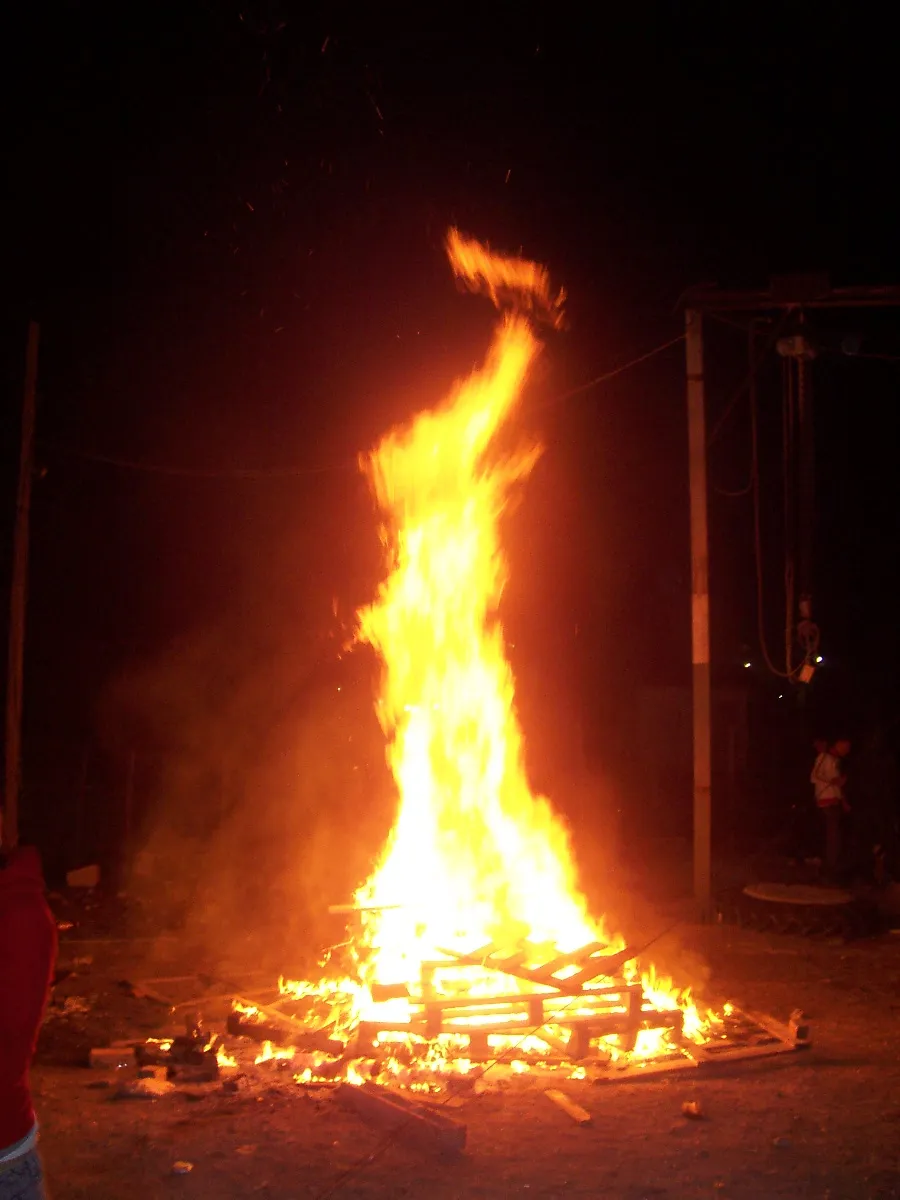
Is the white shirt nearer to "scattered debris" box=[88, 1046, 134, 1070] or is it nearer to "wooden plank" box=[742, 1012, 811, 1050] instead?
"wooden plank" box=[742, 1012, 811, 1050]

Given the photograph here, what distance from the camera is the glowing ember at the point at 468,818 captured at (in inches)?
281

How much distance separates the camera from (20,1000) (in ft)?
10.0

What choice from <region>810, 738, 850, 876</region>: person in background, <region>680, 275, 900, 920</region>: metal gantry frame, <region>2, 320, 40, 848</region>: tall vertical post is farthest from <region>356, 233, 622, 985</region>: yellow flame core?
<region>810, 738, 850, 876</region>: person in background

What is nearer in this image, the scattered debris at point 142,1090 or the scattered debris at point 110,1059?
the scattered debris at point 142,1090

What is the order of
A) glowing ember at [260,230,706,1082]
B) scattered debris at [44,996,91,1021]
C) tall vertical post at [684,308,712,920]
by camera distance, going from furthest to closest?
tall vertical post at [684,308,712,920] → scattered debris at [44,996,91,1021] → glowing ember at [260,230,706,1082]

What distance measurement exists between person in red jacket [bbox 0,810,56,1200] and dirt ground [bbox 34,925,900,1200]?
2.26 m

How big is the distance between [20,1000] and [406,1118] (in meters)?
3.08

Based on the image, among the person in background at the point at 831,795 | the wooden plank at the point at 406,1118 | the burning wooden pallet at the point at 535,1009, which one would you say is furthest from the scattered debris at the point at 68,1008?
the person in background at the point at 831,795

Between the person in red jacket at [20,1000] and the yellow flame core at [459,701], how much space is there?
17.2ft

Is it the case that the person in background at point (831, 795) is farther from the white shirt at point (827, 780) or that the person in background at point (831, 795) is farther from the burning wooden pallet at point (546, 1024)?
the burning wooden pallet at point (546, 1024)

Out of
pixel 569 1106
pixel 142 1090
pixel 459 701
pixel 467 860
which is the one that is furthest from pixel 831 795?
pixel 142 1090

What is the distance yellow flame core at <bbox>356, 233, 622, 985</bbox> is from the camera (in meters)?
8.92

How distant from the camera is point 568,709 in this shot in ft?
42.6

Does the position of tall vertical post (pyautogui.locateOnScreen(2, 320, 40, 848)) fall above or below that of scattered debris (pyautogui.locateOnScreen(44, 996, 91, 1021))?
above
